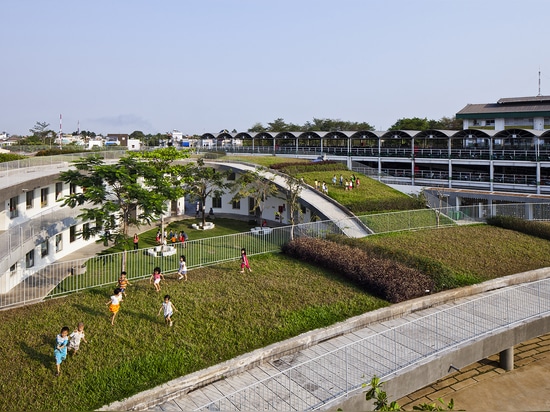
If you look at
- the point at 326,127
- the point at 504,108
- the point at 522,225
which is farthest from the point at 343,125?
the point at 522,225

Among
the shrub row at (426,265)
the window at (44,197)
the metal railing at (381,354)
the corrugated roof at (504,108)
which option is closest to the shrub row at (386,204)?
the shrub row at (426,265)

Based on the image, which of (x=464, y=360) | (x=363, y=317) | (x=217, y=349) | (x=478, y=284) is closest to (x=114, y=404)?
(x=217, y=349)

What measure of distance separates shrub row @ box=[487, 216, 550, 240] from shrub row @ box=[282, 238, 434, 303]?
11402mm

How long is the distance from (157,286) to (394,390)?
8.68 meters

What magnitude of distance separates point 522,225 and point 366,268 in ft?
43.4

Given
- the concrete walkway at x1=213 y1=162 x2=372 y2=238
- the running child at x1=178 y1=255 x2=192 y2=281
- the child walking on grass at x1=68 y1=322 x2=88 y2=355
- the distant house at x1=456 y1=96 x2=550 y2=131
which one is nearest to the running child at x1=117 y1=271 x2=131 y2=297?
the running child at x1=178 y1=255 x2=192 y2=281

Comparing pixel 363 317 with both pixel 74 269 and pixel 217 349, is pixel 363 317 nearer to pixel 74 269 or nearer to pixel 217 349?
pixel 217 349

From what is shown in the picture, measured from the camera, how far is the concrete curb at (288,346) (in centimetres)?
1055

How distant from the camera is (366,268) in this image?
18109 millimetres

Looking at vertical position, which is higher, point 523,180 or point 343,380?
point 523,180

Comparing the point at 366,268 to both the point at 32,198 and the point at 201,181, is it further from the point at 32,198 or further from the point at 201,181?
the point at 201,181

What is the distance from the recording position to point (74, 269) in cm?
1675

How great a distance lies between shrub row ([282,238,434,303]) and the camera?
16.3 metres

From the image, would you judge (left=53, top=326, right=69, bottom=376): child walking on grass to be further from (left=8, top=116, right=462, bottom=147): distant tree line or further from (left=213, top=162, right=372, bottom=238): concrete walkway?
(left=8, top=116, right=462, bottom=147): distant tree line
